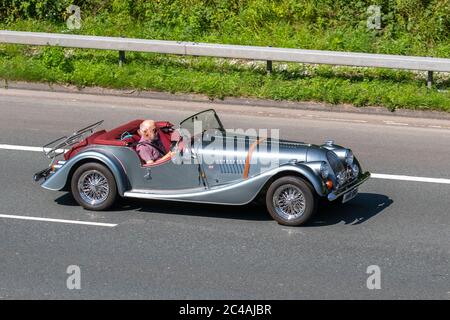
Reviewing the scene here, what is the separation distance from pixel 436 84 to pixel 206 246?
25.3 ft

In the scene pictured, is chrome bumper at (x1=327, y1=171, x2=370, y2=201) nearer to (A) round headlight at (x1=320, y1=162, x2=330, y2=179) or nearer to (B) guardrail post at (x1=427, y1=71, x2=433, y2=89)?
(A) round headlight at (x1=320, y1=162, x2=330, y2=179)

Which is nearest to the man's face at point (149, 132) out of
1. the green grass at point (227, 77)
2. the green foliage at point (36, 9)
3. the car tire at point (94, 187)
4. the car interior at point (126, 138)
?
the car interior at point (126, 138)

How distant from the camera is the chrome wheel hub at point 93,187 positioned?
12242mm

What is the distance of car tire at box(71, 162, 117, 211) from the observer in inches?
479

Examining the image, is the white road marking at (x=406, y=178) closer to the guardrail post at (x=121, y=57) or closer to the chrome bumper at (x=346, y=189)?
the chrome bumper at (x=346, y=189)

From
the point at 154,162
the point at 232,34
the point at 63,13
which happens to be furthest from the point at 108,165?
the point at 63,13

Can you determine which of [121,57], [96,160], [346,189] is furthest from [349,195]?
[121,57]

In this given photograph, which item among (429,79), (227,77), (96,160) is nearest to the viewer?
(96,160)

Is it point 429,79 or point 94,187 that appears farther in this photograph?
point 429,79

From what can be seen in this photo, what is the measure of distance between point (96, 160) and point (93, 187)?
35 cm

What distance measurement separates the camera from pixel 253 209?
12.4 meters

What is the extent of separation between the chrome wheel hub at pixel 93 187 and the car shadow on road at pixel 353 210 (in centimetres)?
251

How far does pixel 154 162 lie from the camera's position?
12.1m

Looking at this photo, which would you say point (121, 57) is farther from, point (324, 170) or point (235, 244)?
point (235, 244)
